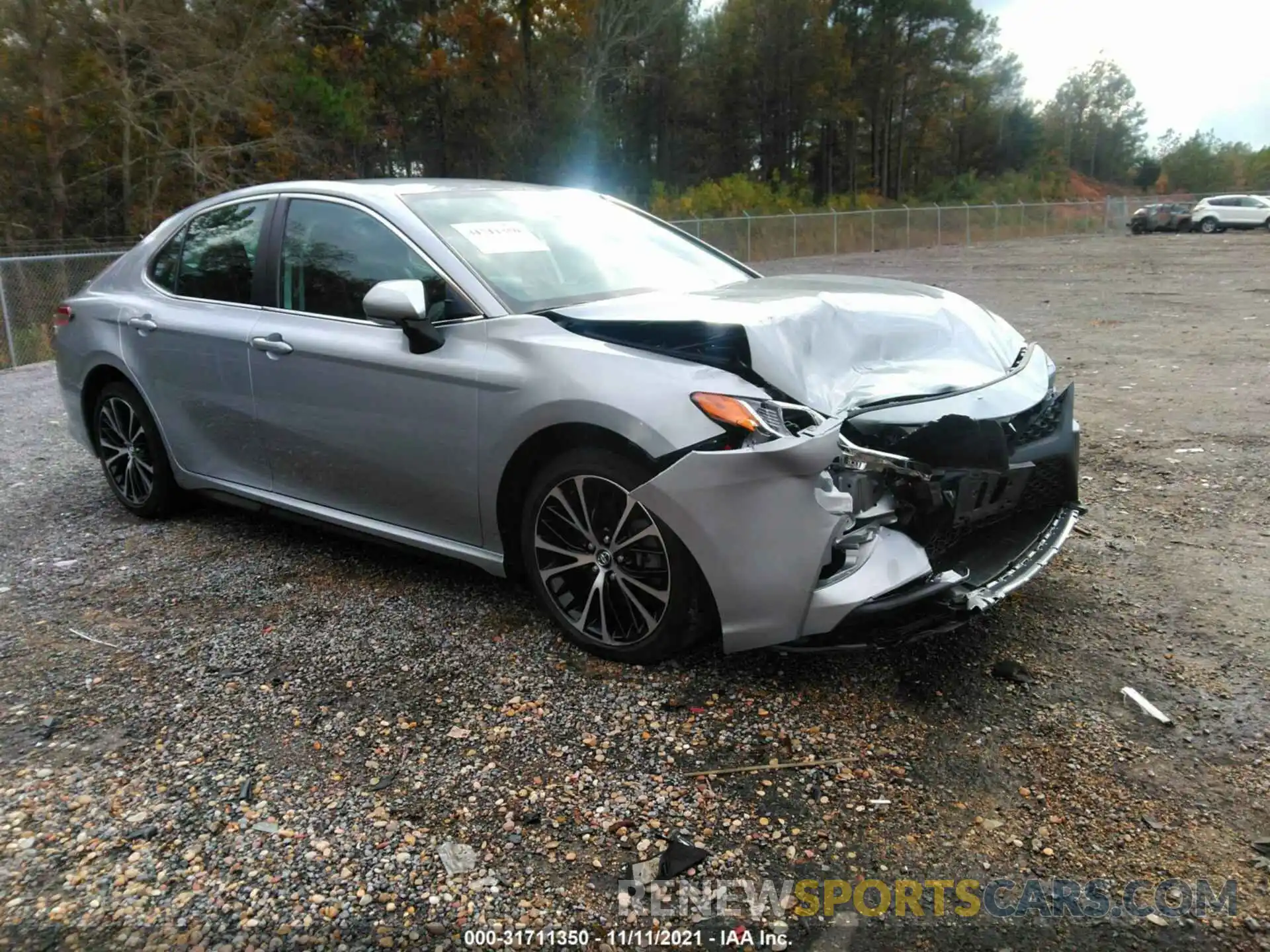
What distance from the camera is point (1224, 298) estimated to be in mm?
14805

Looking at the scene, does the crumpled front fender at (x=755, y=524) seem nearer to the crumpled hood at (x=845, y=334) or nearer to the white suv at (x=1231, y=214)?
the crumpled hood at (x=845, y=334)

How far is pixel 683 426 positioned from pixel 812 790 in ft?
3.76

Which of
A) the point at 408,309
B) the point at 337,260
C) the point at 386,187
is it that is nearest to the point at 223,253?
the point at 337,260

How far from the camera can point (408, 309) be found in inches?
145

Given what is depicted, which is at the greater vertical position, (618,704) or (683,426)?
(683,426)

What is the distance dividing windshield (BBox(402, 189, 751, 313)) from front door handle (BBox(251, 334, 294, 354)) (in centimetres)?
82

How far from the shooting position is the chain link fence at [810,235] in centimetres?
1325

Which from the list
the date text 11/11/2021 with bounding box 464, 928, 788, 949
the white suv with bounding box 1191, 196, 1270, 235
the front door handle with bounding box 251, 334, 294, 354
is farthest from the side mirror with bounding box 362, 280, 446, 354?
the white suv with bounding box 1191, 196, 1270, 235

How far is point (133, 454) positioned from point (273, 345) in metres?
1.60

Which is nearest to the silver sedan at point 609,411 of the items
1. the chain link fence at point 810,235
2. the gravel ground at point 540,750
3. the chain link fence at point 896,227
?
the gravel ground at point 540,750

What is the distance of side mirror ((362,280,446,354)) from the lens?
368 cm

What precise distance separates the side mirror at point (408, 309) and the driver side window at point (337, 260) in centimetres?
13

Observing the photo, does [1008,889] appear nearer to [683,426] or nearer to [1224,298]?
[683,426]

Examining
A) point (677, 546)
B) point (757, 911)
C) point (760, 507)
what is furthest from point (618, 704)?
A: point (757, 911)
